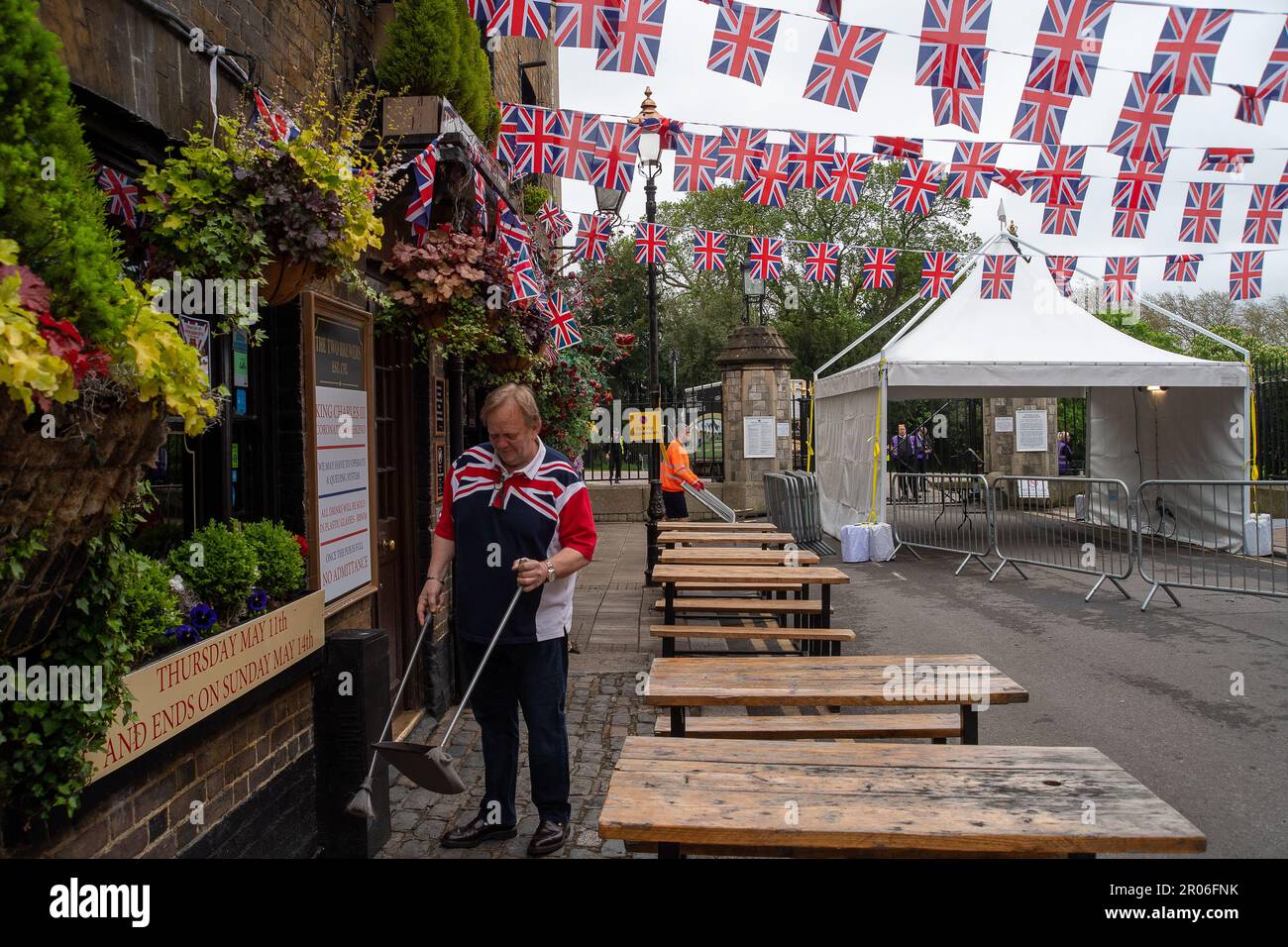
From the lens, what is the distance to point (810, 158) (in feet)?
34.2

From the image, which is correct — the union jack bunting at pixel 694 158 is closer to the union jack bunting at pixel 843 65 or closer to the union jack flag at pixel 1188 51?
the union jack bunting at pixel 843 65

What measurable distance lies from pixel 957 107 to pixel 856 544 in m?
7.72

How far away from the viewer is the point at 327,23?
5.05 metres

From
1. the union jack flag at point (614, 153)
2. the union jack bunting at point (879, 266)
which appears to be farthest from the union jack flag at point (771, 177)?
the union jack bunting at point (879, 266)

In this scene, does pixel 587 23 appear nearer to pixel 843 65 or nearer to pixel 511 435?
pixel 843 65

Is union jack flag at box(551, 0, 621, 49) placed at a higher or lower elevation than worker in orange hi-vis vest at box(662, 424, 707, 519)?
higher

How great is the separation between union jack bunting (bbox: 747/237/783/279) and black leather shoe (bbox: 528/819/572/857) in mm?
11111

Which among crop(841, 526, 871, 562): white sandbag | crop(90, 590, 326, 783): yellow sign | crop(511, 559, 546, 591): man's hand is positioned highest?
crop(511, 559, 546, 591): man's hand

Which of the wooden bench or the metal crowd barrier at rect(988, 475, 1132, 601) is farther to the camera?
the metal crowd barrier at rect(988, 475, 1132, 601)

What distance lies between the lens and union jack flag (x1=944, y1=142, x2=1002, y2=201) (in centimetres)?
1002

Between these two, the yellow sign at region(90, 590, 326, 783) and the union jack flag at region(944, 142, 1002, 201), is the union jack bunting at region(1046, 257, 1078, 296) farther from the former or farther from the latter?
the yellow sign at region(90, 590, 326, 783)

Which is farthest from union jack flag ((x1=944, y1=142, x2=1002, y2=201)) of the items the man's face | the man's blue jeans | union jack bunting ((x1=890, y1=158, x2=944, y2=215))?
the man's blue jeans
